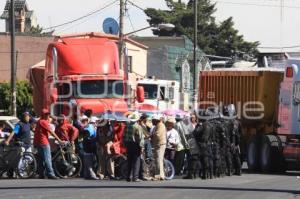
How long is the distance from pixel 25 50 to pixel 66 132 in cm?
4170

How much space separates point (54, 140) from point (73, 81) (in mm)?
5743

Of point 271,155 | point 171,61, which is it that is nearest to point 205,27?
point 171,61

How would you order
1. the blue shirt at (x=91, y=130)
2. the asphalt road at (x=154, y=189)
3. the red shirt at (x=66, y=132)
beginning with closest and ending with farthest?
the asphalt road at (x=154, y=189) < the blue shirt at (x=91, y=130) < the red shirt at (x=66, y=132)

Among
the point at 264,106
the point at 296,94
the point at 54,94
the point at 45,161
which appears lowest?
the point at 45,161

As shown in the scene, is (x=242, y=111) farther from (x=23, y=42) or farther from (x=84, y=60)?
(x=23, y=42)

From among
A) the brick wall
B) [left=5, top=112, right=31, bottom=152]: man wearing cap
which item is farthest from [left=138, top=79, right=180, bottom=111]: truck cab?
the brick wall

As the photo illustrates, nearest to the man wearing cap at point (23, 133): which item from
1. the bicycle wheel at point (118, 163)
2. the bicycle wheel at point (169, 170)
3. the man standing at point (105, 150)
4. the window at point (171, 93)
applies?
the man standing at point (105, 150)

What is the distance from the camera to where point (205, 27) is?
92.8 m

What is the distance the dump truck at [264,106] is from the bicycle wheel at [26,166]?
287 inches

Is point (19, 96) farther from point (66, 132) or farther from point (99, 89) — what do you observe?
point (66, 132)

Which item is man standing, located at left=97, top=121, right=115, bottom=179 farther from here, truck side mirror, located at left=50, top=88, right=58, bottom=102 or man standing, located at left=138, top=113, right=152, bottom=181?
truck side mirror, located at left=50, top=88, right=58, bottom=102

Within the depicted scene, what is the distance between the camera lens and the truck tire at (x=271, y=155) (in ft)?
81.7

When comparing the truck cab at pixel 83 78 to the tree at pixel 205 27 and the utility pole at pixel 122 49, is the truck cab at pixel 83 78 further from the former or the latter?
the tree at pixel 205 27

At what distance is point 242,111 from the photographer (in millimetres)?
26500
